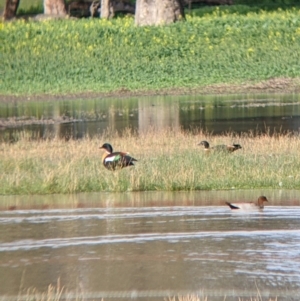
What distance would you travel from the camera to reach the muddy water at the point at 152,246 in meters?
9.84

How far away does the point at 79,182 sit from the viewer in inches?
608

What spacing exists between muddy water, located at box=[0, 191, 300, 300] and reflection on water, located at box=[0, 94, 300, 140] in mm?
9559

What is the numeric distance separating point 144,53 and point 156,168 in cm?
2222

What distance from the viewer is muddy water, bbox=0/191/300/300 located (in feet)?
32.3

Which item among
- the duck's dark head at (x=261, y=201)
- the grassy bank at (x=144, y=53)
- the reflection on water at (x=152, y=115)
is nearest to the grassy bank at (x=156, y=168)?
the duck's dark head at (x=261, y=201)

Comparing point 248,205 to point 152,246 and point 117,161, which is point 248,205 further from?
point 117,161

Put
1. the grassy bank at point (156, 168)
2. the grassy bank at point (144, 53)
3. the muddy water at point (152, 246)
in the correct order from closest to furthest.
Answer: the muddy water at point (152, 246) → the grassy bank at point (156, 168) → the grassy bank at point (144, 53)

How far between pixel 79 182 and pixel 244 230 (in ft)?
12.7

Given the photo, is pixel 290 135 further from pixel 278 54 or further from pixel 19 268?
pixel 278 54

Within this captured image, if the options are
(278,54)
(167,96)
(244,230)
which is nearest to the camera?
(244,230)

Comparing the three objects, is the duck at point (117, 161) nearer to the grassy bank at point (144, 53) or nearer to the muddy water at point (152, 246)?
the muddy water at point (152, 246)

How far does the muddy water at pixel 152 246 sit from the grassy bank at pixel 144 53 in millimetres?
20914

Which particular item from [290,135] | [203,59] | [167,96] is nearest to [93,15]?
[203,59]

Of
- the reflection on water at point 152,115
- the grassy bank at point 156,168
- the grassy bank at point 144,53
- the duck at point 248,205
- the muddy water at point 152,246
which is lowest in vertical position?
the muddy water at point 152,246
